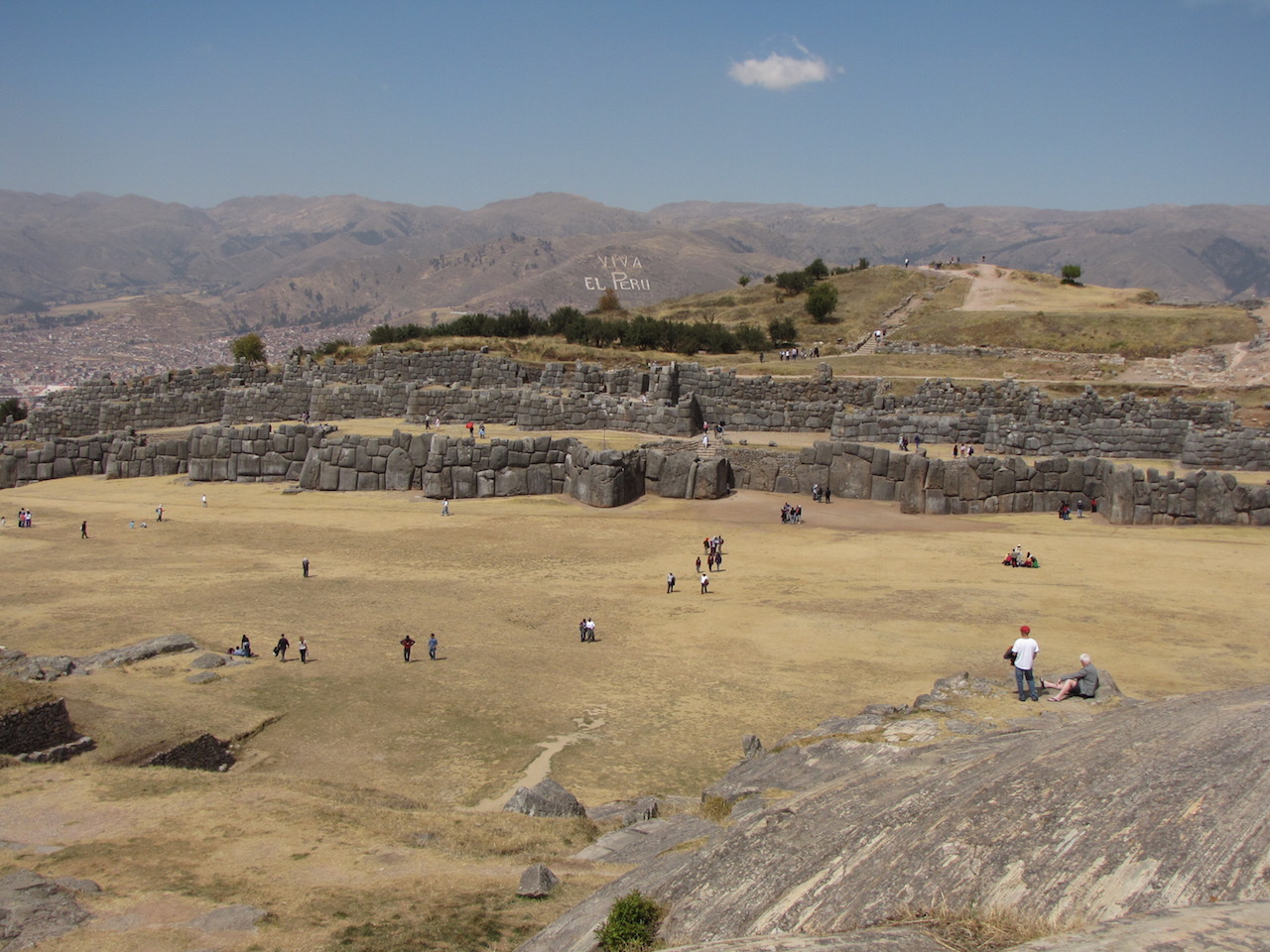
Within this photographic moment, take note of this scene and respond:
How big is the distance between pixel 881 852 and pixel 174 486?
3819 centimetres

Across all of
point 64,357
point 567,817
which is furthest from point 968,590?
point 64,357

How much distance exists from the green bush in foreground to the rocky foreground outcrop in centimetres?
12

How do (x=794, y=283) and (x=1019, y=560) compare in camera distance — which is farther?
(x=794, y=283)

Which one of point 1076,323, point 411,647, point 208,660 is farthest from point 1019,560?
point 1076,323

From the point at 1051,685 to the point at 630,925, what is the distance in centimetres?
968

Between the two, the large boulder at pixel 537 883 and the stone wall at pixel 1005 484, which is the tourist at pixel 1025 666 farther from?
the stone wall at pixel 1005 484

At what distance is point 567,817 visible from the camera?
40.6ft

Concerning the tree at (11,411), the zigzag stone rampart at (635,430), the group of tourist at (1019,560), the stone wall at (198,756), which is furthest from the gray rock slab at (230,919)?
the tree at (11,411)

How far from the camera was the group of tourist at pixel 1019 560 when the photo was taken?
26.0 metres

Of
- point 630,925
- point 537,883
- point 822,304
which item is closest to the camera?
point 630,925

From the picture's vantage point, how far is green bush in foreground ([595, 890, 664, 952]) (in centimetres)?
715

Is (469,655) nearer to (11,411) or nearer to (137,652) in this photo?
(137,652)

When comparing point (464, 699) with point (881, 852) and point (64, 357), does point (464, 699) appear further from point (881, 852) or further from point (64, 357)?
point (64, 357)

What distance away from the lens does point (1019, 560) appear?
2622cm
